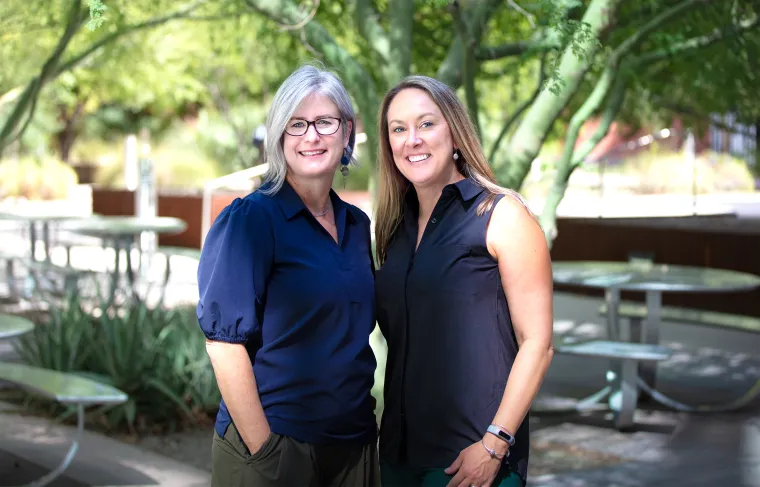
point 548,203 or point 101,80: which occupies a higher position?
point 101,80

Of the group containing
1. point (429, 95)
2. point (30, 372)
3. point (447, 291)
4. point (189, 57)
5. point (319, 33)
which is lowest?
point (30, 372)

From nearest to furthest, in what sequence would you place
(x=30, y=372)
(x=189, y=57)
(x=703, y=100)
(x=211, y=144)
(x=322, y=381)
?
(x=322, y=381)
(x=30, y=372)
(x=703, y=100)
(x=189, y=57)
(x=211, y=144)

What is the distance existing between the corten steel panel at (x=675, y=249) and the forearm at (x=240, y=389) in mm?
9843

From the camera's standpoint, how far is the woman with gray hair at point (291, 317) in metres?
2.64

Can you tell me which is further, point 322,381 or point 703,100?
point 703,100

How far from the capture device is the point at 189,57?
2395 cm

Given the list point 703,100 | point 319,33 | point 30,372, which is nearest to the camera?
point 30,372

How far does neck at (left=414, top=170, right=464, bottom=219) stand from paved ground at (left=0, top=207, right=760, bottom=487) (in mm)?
3012

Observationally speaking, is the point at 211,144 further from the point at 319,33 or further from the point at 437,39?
the point at 319,33

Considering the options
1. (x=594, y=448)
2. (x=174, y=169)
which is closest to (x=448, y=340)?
(x=594, y=448)

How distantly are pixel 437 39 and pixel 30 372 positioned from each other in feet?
13.8

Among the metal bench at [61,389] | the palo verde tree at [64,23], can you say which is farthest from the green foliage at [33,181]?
the metal bench at [61,389]

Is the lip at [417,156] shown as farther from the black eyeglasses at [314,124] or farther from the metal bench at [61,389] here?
the metal bench at [61,389]

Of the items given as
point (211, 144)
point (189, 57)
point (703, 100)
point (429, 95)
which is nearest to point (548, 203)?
point (429, 95)
